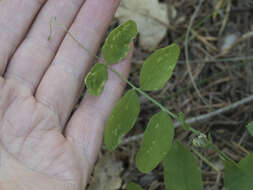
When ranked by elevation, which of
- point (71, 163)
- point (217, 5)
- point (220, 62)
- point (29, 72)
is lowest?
point (71, 163)

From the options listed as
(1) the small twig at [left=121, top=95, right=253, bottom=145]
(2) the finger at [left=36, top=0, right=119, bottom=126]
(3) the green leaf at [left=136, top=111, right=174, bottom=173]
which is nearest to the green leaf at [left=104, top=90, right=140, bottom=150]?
(3) the green leaf at [left=136, top=111, right=174, bottom=173]

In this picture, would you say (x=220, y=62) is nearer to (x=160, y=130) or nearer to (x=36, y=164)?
(x=160, y=130)

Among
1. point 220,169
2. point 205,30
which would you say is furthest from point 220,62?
point 220,169

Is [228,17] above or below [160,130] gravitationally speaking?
above

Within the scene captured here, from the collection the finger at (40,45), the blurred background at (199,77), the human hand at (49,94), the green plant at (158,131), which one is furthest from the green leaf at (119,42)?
the blurred background at (199,77)

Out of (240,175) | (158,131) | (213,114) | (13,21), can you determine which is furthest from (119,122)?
(13,21)

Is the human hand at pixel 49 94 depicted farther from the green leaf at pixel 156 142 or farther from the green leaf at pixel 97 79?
the green leaf at pixel 156 142

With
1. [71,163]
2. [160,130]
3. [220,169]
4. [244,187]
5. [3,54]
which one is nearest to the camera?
[244,187]

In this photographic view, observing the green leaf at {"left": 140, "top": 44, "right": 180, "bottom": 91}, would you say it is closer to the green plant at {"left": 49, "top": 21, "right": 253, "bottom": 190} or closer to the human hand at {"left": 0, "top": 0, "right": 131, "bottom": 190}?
the green plant at {"left": 49, "top": 21, "right": 253, "bottom": 190}
